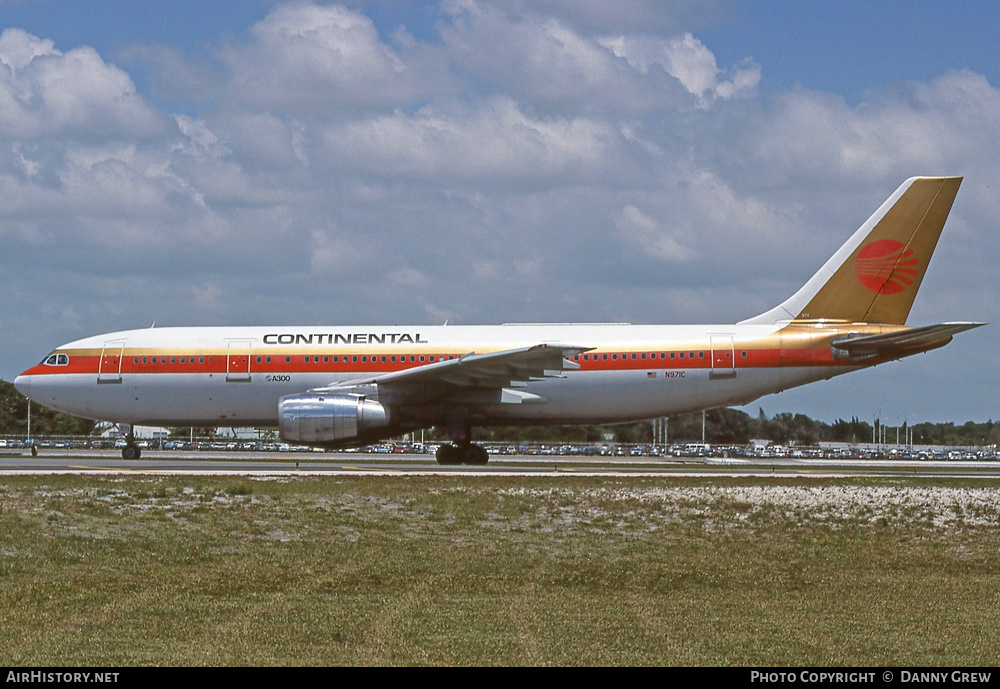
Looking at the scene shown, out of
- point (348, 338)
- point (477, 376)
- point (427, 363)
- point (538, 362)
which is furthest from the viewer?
point (348, 338)

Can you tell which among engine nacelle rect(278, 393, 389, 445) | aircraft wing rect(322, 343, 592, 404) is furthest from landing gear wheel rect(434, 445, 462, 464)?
engine nacelle rect(278, 393, 389, 445)

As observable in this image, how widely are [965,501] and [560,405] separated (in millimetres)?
12777

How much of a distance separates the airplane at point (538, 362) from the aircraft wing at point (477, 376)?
0.16 ft

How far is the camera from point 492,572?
13.8 metres

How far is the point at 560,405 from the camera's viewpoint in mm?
31625

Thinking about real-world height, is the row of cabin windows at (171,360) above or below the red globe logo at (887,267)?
below

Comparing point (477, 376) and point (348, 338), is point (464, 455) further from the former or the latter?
→ point (348, 338)

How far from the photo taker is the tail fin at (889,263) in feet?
103

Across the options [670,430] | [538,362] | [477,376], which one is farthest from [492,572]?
[670,430]

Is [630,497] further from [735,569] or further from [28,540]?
[28,540]

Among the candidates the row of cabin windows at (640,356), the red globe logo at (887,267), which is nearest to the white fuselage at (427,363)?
the row of cabin windows at (640,356)

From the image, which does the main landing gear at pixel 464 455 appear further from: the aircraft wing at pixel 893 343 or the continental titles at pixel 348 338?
the aircraft wing at pixel 893 343

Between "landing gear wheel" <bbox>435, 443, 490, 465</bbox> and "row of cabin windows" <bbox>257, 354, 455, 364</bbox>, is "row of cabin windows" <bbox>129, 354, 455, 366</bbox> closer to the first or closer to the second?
"row of cabin windows" <bbox>257, 354, 455, 364</bbox>

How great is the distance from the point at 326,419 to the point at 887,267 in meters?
16.2
